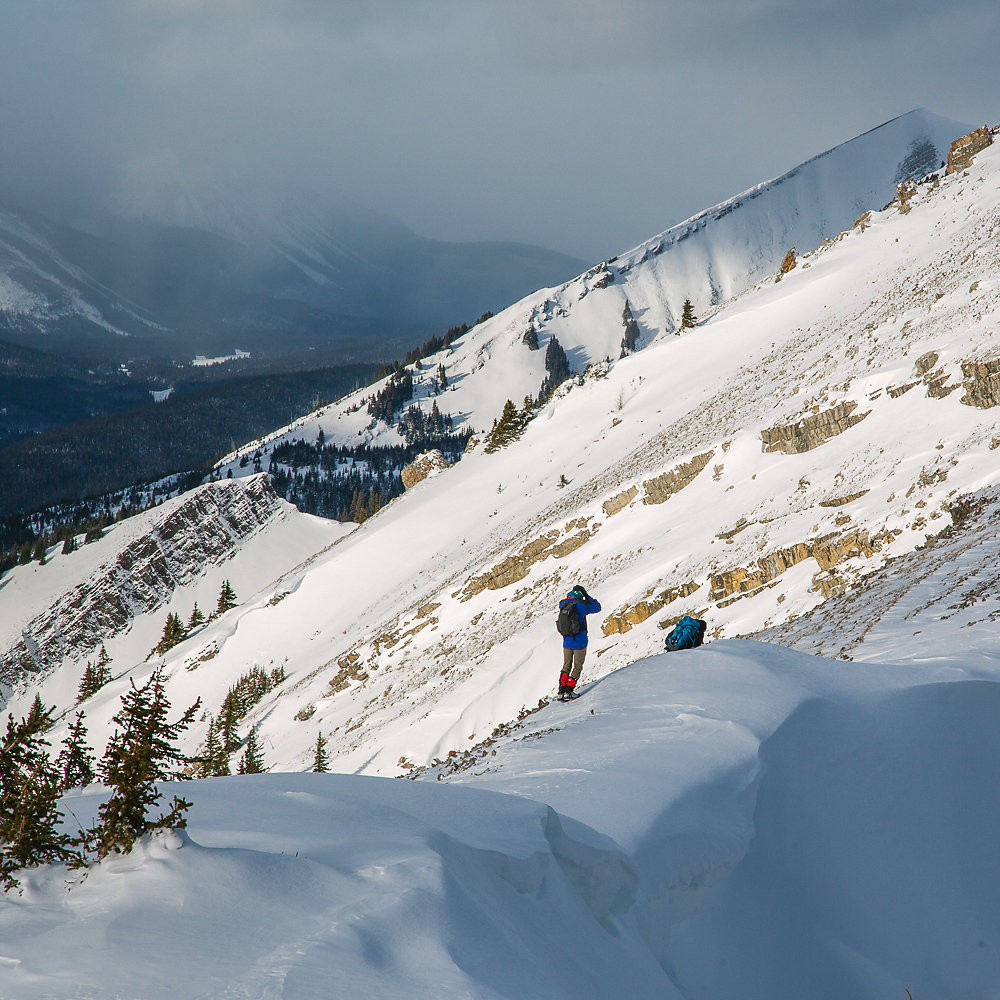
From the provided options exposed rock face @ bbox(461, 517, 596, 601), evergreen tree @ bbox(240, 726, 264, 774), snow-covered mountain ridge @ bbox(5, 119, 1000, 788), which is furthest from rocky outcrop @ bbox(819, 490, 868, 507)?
evergreen tree @ bbox(240, 726, 264, 774)

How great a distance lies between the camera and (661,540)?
31.1 meters

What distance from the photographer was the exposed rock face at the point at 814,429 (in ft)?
99.1

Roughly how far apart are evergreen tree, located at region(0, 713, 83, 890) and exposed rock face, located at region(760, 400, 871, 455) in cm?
3038

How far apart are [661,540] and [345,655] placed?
20.3 meters

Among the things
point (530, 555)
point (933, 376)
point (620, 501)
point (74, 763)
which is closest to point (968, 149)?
point (933, 376)

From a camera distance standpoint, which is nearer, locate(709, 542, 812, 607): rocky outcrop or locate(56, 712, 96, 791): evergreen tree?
locate(56, 712, 96, 791): evergreen tree

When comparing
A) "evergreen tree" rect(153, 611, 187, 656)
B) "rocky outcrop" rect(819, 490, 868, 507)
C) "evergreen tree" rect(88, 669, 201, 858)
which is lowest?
"evergreen tree" rect(153, 611, 187, 656)

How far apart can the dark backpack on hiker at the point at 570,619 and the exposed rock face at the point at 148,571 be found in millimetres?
102608

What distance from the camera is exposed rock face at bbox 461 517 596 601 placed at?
3616 cm

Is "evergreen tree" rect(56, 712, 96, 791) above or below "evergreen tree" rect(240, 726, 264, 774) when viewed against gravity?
above

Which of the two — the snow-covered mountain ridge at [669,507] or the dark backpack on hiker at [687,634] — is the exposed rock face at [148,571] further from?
the dark backpack on hiker at [687,634]

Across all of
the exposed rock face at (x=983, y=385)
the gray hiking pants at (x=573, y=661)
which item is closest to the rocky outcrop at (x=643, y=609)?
the exposed rock face at (x=983, y=385)

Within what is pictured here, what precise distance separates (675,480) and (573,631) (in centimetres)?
2315

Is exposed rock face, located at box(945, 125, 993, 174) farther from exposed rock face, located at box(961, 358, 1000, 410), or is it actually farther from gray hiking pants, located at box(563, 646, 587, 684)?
gray hiking pants, located at box(563, 646, 587, 684)
